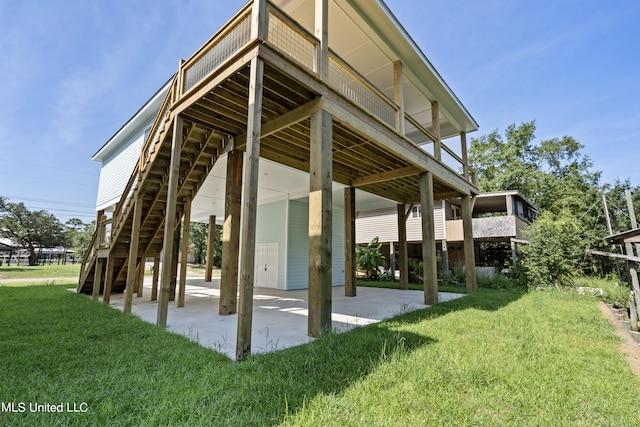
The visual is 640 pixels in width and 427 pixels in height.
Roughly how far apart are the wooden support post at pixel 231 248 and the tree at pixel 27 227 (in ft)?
132

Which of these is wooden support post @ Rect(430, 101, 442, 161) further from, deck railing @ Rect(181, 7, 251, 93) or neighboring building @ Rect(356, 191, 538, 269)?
Answer: neighboring building @ Rect(356, 191, 538, 269)

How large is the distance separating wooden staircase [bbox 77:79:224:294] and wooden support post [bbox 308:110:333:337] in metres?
2.78

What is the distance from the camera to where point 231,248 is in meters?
6.09

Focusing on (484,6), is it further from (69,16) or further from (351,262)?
(69,16)

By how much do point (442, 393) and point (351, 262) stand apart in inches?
267

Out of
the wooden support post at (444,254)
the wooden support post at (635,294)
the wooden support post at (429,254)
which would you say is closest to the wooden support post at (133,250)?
the wooden support post at (429,254)

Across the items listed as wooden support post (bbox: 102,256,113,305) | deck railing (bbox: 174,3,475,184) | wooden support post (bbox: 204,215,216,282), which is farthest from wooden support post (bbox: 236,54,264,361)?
wooden support post (bbox: 204,215,216,282)

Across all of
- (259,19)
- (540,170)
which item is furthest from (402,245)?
(540,170)

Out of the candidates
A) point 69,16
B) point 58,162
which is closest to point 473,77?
point 69,16

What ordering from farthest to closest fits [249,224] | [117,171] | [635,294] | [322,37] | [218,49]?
[117,171] → [635,294] → [218,49] → [322,37] → [249,224]

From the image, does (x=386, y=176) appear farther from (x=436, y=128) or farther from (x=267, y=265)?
(x=267, y=265)

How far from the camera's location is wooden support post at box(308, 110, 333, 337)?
162 inches

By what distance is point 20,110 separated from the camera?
25750mm

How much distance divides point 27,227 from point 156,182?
40983 mm
